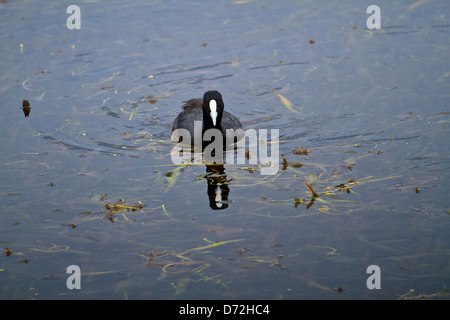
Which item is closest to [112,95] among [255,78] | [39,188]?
[255,78]

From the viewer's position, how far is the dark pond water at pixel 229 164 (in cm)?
511

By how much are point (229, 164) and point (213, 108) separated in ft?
2.72

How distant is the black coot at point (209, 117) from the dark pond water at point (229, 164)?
32 cm

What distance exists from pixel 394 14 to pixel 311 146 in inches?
200

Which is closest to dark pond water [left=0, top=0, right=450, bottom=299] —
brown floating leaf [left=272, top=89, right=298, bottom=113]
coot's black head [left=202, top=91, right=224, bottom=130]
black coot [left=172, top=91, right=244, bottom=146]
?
brown floating leaf [left=272, top=89, right=298, bottom=113]

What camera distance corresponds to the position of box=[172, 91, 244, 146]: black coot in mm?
7802

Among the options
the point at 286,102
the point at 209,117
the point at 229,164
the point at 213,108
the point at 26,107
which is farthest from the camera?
the point at 286,102

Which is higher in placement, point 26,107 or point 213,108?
point 26,107

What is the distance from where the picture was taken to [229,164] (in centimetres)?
737

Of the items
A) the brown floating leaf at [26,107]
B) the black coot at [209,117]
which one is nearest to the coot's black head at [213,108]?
the black coot at [209,117]

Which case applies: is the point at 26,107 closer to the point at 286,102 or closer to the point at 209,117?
the point at 209,117

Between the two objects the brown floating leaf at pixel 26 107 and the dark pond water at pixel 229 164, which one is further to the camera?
the brown floating leaf at pixel 26 107

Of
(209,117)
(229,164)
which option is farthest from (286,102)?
(229,164)

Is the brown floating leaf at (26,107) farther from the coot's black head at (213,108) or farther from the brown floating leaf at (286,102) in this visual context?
the brown floating leaf at (286,102)
